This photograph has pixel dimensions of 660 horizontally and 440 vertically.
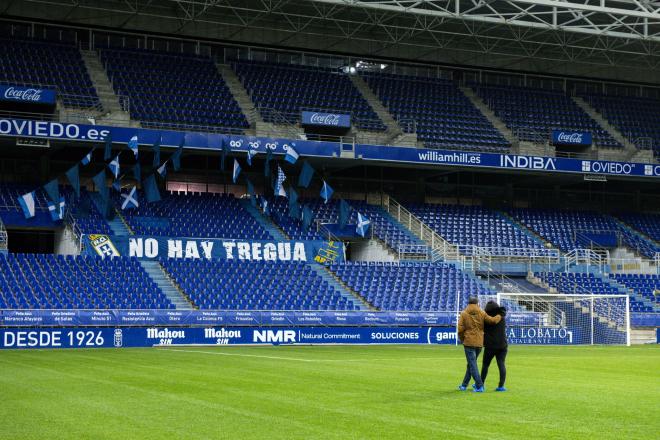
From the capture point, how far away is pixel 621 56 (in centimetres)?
5903

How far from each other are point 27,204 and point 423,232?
62.7 feet

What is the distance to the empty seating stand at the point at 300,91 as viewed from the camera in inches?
1986

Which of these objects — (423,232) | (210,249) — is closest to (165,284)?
(210,249)

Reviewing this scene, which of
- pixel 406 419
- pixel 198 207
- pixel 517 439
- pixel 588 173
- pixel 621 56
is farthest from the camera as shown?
pixel 621 56

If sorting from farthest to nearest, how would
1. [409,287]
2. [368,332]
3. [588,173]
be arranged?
[588,173], [409,287], [368,332]

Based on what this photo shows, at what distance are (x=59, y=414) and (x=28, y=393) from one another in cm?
302

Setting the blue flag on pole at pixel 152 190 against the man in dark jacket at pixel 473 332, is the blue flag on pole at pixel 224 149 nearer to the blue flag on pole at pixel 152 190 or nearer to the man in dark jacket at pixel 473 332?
the blue flag on pole at pixel 152 190

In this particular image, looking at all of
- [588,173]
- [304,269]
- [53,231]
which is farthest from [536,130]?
[53,231]

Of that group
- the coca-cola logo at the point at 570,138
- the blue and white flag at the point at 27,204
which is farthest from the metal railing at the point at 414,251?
the blue and white flag at the point at 27,204

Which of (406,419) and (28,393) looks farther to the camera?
(28,393)

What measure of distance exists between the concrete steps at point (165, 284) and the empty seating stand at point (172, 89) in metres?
7.92

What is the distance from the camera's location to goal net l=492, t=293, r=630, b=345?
39688 millimetres

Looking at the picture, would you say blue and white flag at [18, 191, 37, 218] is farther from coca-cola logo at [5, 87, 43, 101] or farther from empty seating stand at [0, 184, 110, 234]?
coca-cola logo at [5, 87, 43, 101]

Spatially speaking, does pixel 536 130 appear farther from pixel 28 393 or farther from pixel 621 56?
pixel 28 393
